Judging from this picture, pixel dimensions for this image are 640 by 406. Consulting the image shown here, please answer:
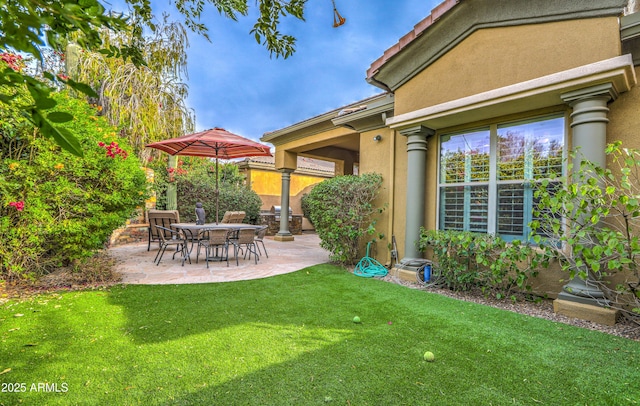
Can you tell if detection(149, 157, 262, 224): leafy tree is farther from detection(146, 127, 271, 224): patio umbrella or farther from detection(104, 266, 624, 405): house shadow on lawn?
detection(104, 266, 624, 405): house shadow on lawn

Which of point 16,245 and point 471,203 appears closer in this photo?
point 16,245

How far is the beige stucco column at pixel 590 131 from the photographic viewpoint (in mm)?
3914

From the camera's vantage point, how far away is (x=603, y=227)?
13.0 ft

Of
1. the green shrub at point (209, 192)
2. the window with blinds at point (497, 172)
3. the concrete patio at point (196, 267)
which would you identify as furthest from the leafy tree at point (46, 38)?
the green shrub at point (209, 192)

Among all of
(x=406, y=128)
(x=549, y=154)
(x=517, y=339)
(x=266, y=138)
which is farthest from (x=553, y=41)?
(x=266, y=138)

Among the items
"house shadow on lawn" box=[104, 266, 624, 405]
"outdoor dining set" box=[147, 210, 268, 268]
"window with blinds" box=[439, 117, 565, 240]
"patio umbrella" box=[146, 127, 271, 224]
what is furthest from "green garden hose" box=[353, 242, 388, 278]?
"patio umbrella" box=[146, 127, 271, 224]

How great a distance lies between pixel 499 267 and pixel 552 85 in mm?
2567

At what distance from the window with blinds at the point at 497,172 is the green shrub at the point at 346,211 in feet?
5.15

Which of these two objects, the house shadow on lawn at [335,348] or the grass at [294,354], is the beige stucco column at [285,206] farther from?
the grass at [294,354]

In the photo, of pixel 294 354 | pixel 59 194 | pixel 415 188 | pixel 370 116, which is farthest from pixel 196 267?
pixel 370 116

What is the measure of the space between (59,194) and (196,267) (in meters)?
2.78

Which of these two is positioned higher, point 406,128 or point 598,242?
point 406,128

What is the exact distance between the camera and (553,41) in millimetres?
4359

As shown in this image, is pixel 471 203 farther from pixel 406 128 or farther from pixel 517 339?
pixel 517 339
